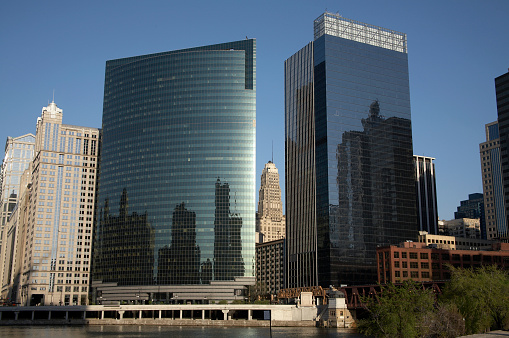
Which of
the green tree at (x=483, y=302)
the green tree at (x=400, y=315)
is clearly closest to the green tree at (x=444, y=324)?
the green tree at (x=400, y=315)

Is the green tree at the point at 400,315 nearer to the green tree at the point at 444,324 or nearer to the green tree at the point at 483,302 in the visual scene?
the green tree at the point at 444,324

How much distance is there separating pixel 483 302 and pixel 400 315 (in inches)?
928

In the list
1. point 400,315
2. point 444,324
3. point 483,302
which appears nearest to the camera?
point 400,315

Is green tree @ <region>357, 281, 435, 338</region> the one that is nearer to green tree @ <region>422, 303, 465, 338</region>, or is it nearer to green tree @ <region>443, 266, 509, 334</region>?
green tree @ <region>422, 303, 465, 338</region>

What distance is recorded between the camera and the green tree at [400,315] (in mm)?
96750

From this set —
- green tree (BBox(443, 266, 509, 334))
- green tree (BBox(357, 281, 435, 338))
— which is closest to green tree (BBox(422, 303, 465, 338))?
green tree (BBox(357, 281, 435, 338))

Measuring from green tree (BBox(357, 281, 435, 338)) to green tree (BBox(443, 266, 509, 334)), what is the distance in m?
11.4

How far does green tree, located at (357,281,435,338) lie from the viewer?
9675 cm

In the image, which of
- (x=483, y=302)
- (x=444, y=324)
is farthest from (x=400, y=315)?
(x=483, y=302)

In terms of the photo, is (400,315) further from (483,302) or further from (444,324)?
(483,302)

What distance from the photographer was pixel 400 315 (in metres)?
98.2

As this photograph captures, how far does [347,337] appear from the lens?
149m

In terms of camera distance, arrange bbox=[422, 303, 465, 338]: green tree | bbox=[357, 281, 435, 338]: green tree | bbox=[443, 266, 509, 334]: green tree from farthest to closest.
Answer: bbox=[443, 266, 509, 334]: green tree, bbox=[422, 303, 465, 338]: green tree, bbox=[357, 281, 435, 338]: green tree

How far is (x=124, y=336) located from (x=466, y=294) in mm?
90200
